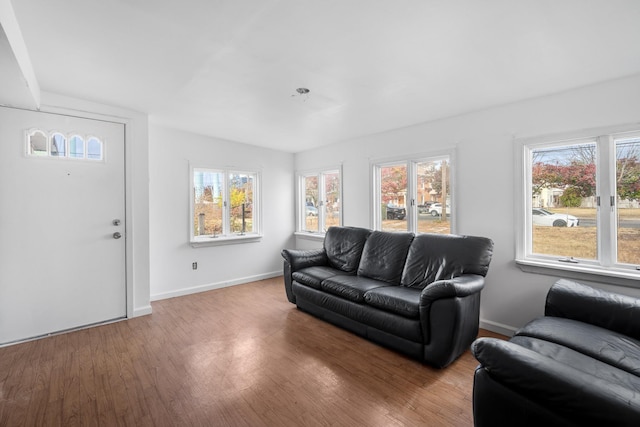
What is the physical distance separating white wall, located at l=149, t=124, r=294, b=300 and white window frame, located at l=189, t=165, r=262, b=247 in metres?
0.06

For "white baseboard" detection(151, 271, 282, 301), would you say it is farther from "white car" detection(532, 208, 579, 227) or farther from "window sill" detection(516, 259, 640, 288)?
"white car" detection(532, 208, 579, 227)

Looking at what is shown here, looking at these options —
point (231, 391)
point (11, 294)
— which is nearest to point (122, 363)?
point (231, 391)

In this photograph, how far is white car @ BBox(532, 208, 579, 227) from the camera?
9.13 feet

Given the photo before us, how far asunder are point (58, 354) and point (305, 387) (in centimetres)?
234

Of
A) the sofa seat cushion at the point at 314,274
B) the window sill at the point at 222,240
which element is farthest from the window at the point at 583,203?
the window sill at the point at 222,240

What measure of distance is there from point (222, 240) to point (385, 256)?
2.68 m

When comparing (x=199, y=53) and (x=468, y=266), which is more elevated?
(x=199, y=53)

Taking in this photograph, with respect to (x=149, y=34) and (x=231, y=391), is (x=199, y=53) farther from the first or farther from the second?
(x=231, y=391)

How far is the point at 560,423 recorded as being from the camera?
1.22m

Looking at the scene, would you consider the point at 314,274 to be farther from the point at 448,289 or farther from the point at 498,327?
the point at 498,327

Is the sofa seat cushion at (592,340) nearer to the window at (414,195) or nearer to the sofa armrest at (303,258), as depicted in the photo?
the window at (414,195)

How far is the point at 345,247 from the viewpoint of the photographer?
13.2ft

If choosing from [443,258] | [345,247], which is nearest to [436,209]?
[443,258]

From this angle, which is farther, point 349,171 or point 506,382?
point 349,171
